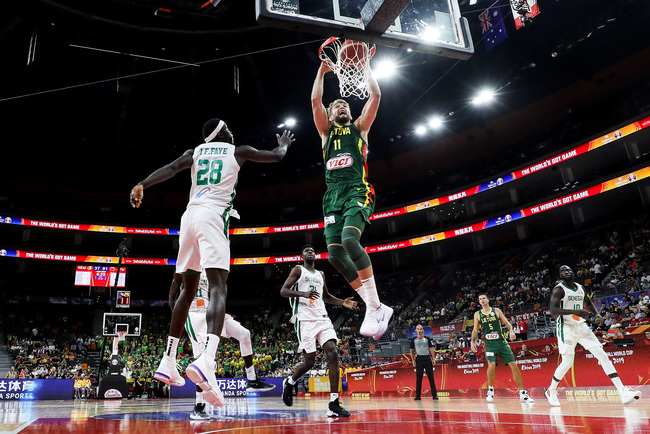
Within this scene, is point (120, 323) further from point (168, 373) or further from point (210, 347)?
point (210, 347)

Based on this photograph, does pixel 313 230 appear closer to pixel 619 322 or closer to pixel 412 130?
pixel 412 130

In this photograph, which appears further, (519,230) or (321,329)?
(519,230)

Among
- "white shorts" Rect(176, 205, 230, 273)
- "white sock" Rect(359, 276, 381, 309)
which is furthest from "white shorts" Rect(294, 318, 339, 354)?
"white shorts" Rect(176, 205, 230, 273)

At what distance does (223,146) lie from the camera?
480cm

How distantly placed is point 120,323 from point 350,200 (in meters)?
17.9

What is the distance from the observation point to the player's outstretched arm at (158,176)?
436 cm

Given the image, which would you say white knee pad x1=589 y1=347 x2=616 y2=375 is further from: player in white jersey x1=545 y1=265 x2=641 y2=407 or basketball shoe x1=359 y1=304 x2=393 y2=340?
basketball shoe x1=359 y1=304 x2=393 y2=340

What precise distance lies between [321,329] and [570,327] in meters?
4.82

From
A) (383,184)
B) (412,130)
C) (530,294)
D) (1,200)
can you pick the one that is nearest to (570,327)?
(530,294)

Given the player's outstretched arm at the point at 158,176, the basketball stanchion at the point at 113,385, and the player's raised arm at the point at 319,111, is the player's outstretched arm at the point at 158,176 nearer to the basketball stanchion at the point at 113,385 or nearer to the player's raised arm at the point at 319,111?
the player's raised arm at the point at 319,111

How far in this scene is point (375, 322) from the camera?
4.64 metres

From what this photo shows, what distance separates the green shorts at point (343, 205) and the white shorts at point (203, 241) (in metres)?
1.13

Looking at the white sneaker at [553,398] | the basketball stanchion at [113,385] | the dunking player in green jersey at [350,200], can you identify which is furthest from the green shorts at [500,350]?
the basketball stanchion at [113,385]

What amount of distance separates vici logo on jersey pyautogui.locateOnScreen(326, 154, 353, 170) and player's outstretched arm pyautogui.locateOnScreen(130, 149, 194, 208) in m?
1.50
